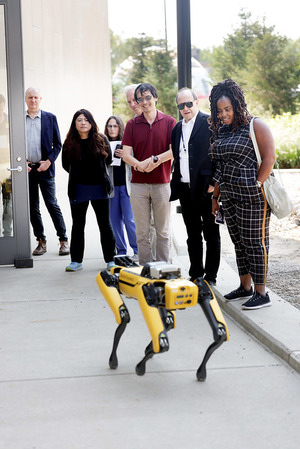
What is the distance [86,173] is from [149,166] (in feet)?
2.83

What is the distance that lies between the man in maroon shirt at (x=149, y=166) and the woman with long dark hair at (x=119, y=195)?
1.89ft

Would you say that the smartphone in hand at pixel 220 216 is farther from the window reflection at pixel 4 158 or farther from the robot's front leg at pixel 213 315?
the window reflection at pixel 4 158

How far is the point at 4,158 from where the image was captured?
773 centimetres

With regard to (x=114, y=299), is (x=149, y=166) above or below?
above

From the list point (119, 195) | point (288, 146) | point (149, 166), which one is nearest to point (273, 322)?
point (149, 166)

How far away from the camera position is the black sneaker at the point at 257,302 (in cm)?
557

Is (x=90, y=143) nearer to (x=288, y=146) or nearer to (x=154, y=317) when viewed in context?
(x=154, y=317)

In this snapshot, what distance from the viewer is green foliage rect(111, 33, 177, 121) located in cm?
4928

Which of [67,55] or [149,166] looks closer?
[149,166]

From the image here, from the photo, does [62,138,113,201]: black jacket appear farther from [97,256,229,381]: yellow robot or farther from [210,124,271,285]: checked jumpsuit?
[97,256,229,381]: yellow robot

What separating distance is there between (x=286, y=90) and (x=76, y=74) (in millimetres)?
29904

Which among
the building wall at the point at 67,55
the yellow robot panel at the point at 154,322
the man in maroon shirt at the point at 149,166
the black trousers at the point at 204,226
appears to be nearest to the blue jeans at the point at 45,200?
the man in maroon shirt at the point at 149,166

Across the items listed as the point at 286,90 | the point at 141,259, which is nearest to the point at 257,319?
the point at 141,259

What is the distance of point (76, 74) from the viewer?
1994 centimetres
